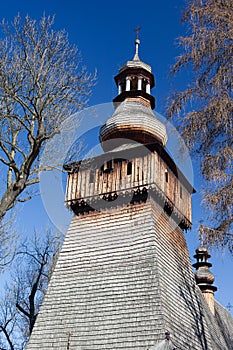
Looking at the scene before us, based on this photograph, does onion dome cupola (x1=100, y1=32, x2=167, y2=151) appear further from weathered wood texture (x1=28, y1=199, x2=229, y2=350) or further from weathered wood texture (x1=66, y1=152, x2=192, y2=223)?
weathered wood texture (x1=28, y1=199, x2=229, y2=350)

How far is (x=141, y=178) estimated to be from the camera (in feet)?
49.6

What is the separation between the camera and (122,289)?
42.9 ft

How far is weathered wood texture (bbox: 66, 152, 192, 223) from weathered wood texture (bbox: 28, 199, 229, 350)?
0.64 meters

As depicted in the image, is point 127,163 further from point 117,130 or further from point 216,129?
point 216,129

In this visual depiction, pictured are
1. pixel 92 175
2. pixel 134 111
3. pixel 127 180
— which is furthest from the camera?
pixel 134 111

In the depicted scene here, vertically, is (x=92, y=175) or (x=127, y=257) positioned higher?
(x=92, y=175)

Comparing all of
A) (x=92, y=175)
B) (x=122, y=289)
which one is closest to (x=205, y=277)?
(x=92, y=175)

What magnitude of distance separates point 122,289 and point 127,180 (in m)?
3.78

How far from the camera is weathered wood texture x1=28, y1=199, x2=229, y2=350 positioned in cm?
1216

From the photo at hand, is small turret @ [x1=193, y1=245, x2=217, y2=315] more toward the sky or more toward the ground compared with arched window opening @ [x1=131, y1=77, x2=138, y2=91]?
more toward the ground

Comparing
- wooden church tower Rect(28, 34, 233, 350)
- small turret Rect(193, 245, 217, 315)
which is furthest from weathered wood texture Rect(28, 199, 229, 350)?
small turret Rect(193, 245, 217, 315)

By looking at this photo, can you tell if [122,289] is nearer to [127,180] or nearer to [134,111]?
[127,180]

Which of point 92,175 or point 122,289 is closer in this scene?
point 122,289

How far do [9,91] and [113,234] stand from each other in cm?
702
